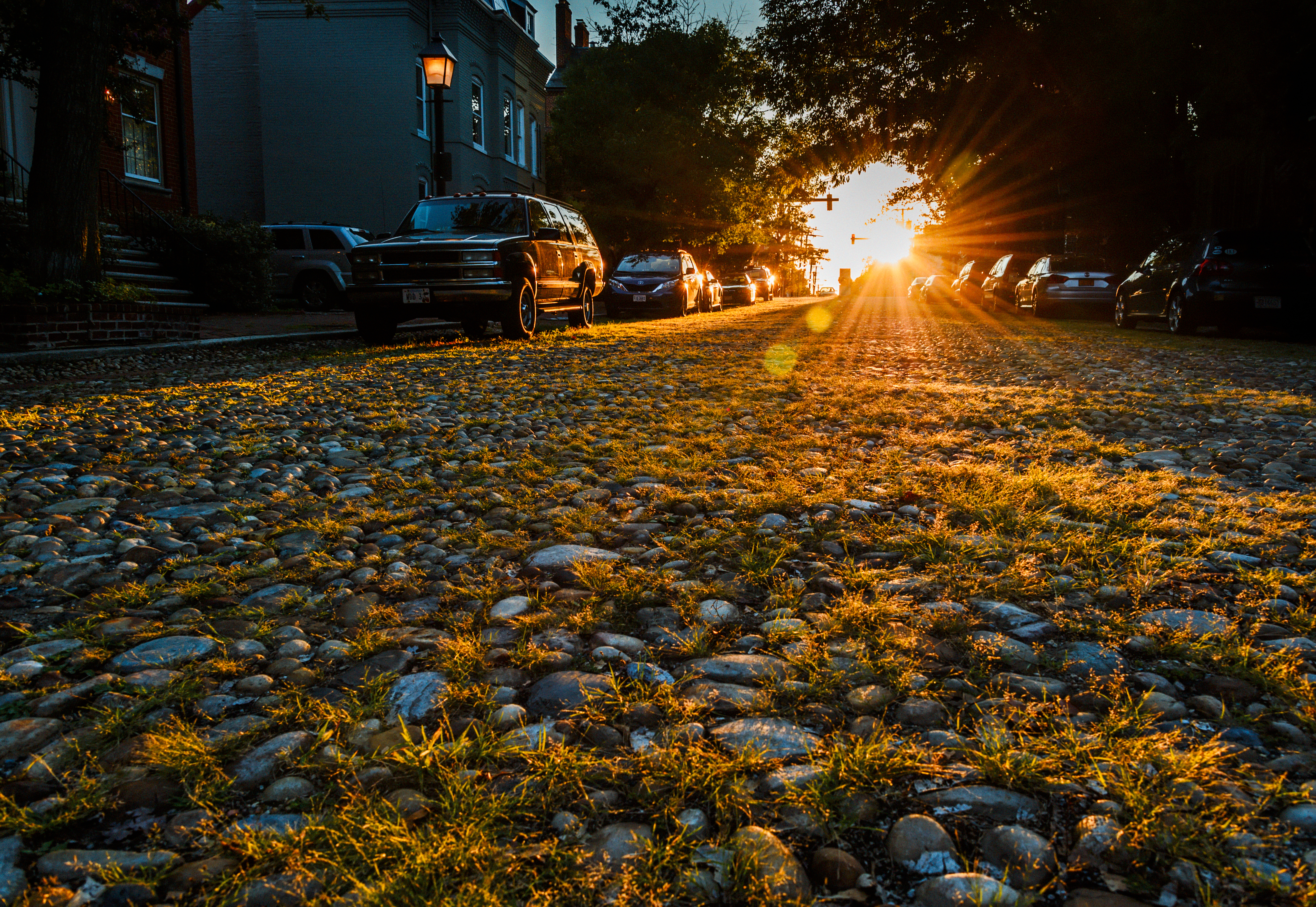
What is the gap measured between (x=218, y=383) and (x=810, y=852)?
763cm

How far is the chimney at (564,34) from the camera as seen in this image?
5472 centimetres

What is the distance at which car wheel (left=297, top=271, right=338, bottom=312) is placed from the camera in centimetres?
2052

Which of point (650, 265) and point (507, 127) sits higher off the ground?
point (507, 127)

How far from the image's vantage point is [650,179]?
3384 centimetres

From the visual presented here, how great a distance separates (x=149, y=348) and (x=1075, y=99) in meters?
19.2

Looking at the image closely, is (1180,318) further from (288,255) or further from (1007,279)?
(288,255)

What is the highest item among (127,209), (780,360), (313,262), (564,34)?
(564,34)

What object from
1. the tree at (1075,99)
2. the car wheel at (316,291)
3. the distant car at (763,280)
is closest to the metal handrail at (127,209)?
the car wheel at (316,291)

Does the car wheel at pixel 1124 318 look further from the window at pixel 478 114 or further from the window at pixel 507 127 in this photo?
the window at pixel 507 127

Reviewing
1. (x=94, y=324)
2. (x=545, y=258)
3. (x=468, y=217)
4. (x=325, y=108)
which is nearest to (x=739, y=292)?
(x=325, y=108)

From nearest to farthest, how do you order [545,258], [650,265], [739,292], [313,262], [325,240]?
1. [545,258]
2. [313,262]
3. [325,240]
4. [650,265]
5. [739,292]

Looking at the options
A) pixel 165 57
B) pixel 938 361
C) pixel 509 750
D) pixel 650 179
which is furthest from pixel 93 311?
pixel 650 179

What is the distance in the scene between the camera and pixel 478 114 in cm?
3055

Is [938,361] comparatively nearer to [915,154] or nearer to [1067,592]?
[1067,592]
